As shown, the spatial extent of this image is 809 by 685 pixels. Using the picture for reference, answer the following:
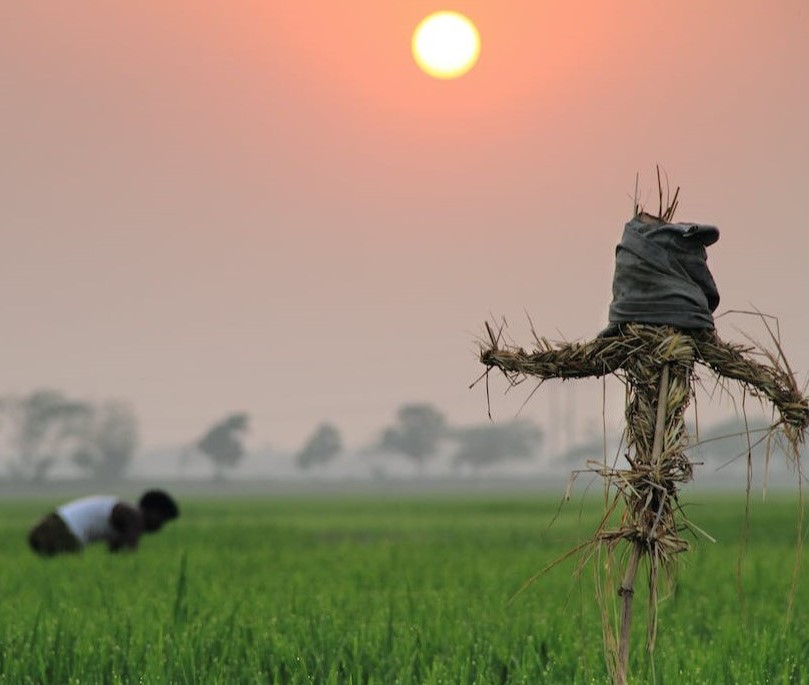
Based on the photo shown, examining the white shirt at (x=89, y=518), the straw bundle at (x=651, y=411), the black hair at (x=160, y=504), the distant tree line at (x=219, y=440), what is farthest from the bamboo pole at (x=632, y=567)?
the distant tree line at (x=219, y=440)

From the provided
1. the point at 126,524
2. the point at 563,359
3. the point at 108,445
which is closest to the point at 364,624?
the point at 563,359

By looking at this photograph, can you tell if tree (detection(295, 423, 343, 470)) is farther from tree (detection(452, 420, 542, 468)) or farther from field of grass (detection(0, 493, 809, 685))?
field of grass (detection(0, 493, 809, 685))

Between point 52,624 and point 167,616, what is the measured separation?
713mm

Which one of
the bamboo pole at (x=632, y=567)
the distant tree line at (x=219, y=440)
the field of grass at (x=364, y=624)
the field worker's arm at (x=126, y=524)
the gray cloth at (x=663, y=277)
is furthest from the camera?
the distant tree line at (x=219, y=440)

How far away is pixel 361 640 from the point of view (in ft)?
18.2

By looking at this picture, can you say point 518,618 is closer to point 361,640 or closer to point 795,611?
point 361,640

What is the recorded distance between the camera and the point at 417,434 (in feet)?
547

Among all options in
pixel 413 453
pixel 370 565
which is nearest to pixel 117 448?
pixel 413 453

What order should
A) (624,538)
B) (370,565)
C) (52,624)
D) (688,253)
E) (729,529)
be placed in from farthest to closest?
1. (729,529)
2. (370,565)
3. (52,624)
4. (688,253)
5. (624,538)

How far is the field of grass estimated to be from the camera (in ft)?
16.5

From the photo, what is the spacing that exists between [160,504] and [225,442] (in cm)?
13815

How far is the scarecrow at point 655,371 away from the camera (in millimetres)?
3514

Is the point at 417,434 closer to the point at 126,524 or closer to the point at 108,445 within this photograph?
the point at 108,445

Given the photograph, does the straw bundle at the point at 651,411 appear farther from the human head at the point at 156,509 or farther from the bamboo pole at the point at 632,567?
the human head at the point at 156,509
